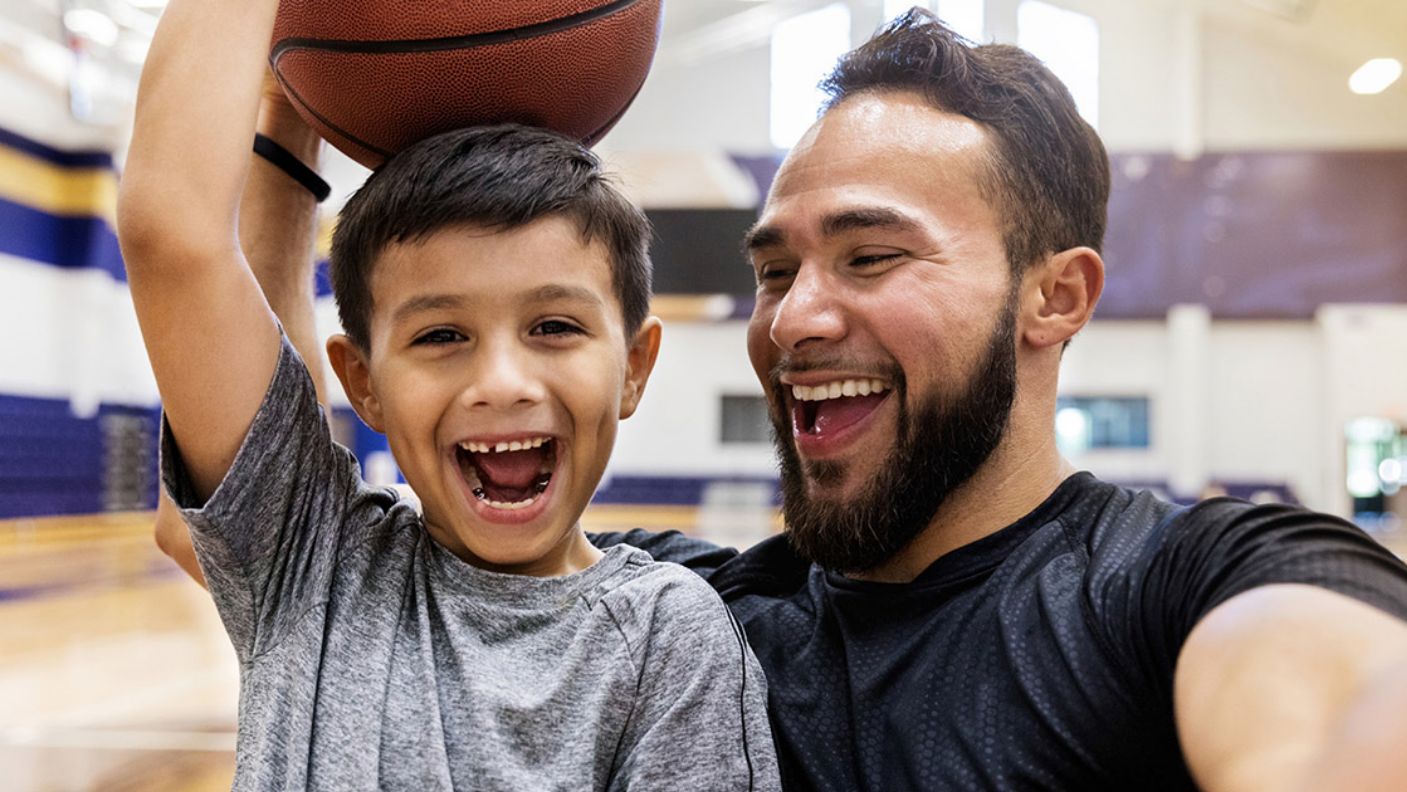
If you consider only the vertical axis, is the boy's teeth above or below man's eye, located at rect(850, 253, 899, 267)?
below

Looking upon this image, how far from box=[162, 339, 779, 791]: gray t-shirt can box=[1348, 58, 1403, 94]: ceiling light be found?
9200 millimetres

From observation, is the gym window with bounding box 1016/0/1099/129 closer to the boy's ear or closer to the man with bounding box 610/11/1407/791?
the man with bounding box 610/11/1407/791

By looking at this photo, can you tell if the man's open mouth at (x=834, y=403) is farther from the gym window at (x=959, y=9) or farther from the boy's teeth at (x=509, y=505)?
the gym window at (x=959, y=9)

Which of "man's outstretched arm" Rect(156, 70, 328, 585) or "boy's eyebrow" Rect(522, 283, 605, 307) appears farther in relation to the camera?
"man's outstretched arm" Rect(156, 70, 328, 585)

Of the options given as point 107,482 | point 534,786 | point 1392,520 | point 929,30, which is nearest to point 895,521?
point 534,786

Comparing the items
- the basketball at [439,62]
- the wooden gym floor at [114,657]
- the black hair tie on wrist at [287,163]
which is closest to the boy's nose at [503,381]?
the basketball at [439,62]

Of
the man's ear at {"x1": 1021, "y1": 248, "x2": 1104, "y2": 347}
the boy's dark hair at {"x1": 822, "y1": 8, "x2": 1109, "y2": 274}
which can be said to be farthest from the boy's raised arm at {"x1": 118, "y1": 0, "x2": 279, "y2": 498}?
the man's ear at {"x1": 1021, "y1": 248, "x2": 1104, "y2": 347}

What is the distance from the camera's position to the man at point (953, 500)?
918mm

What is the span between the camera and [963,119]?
3.96 feet

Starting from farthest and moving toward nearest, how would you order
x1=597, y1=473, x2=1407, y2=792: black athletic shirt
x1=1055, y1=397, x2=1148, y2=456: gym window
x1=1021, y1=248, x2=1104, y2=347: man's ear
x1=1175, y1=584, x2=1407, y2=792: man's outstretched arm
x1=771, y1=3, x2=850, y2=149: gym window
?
x1=771, y1=3, x2=850, y2=149: gym window, x1=1055, y1=397, x2=1148, y2=456: gym window, x1=1021, y1=248, x2=1104, y2=347: man's ear, x1=597, y1=473, x2=1407, y2=792: black athletic shirt, x1=1175, y1=584, x2=1407, y2=792: man's outstretched arm

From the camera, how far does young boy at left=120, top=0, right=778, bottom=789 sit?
0.90 meters

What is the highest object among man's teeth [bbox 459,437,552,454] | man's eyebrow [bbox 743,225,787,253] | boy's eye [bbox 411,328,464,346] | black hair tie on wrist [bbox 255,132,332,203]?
black hair tie on wrist [bbox 255,132,332,203]

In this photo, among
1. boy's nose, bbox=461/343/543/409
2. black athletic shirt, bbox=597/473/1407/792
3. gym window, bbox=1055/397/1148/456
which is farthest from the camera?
gym window, bbox=1055/397/1148/456

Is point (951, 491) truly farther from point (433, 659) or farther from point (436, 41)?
point (436, 41)
